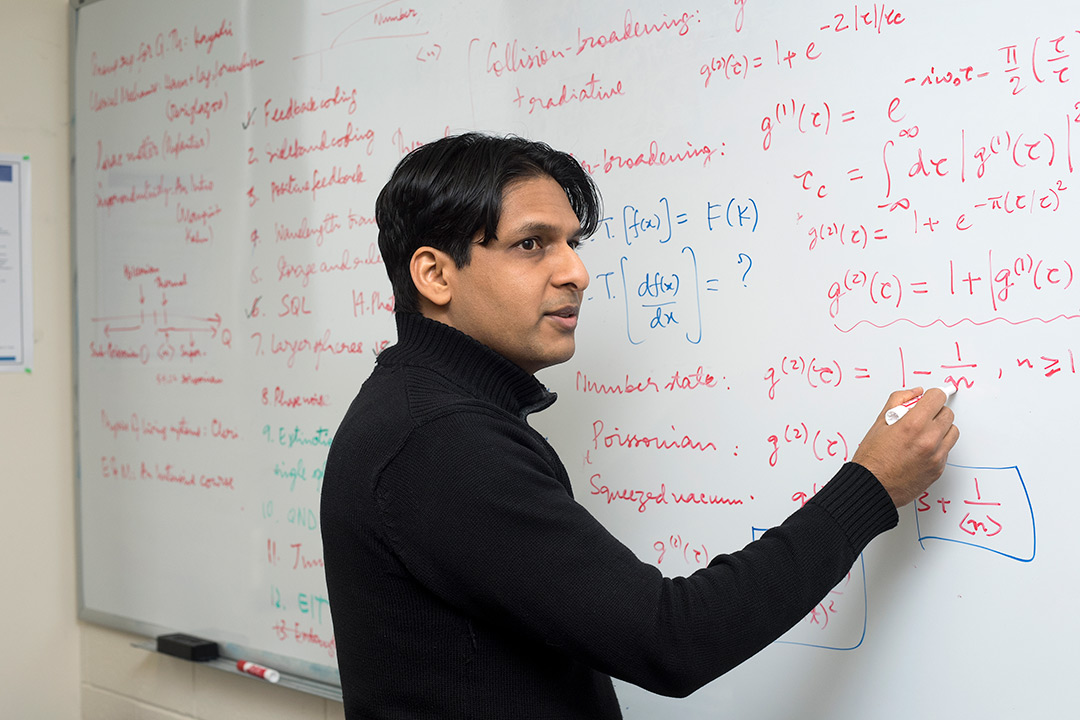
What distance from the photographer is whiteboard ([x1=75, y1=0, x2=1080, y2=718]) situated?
1.09 metres

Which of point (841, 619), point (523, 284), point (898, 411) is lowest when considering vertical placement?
point (841, 619)

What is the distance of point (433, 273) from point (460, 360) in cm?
A: 11

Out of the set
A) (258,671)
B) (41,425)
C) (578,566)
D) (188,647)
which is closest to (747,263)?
(578,566)

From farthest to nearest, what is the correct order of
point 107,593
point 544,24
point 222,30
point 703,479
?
point 107,593, point 222,30, point 544,24, point 703,479

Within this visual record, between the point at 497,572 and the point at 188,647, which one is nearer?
the point at 497,572

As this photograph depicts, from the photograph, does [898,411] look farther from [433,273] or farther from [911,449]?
[433,273]

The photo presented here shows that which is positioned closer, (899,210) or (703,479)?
(899,210)

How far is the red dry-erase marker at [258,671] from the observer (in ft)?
6.00

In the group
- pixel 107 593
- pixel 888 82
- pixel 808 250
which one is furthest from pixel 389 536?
pixel 107 593

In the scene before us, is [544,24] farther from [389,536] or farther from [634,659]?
[634,659]

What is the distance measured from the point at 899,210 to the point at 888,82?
15 centimetres

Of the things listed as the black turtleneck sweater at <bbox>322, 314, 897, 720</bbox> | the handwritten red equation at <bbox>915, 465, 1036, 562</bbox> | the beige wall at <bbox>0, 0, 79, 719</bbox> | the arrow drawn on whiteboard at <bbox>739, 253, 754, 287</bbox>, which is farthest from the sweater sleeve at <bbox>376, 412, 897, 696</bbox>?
the beige wall at <bbox>0, 0, 79, 719</bbox>

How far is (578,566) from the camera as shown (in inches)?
34.4

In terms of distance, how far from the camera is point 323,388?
5.85 feet
